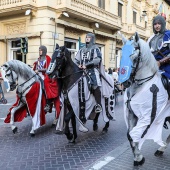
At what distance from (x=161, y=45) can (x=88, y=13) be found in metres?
16.0

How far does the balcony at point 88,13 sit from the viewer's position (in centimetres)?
1702

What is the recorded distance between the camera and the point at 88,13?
64.0 ft

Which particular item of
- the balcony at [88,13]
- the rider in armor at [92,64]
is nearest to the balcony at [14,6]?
the balcony at [88,13]

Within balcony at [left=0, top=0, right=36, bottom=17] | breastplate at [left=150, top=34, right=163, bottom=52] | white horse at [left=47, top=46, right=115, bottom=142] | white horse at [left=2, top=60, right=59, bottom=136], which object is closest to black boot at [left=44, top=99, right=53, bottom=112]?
white horse at [left=2, top=60, right=59, bottom=136]

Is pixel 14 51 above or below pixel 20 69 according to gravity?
above

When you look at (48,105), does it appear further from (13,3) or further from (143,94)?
(13,3)

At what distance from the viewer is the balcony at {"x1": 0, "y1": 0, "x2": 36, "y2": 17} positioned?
15984mm

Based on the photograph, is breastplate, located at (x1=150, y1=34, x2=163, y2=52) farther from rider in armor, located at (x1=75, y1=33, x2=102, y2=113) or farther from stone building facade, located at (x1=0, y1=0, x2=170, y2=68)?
stone building facade, located at (x1=0, y1=0, x2=170, y2=68)

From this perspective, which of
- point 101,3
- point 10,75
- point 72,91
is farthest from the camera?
point 101,3

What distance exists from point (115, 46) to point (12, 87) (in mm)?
21057

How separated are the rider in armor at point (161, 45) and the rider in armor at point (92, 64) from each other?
5.34 ft

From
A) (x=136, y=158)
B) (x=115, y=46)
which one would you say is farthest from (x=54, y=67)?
(x=115, y=46)

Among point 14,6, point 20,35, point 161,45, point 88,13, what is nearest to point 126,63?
point 161,45

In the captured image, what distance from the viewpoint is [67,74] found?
521 centimetres
